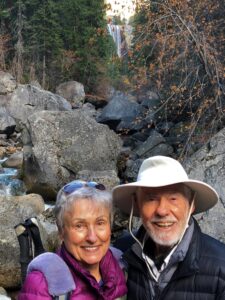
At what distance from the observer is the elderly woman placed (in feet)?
6.29

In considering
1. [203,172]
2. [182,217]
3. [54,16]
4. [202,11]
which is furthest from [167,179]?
[54,16]

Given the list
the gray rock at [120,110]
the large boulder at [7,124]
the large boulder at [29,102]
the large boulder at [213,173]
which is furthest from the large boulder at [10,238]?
the large boulder at [29,102]

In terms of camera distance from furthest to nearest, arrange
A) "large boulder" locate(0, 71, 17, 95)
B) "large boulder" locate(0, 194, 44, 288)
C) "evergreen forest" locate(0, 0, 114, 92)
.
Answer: "evergreen forest" locate(0, 0, 114, 92) → "large boulder" locate(0, 71, 17, 95) → "large boulder" locate(0, 194, 44, 288)

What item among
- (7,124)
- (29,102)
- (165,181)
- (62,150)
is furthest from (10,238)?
(29,102)

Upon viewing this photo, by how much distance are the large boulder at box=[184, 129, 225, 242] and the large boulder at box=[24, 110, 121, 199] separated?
511 cm

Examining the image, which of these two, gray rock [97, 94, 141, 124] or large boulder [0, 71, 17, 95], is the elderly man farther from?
large boulder [0, 71, 17, 95]

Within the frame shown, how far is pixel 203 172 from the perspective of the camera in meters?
5.38

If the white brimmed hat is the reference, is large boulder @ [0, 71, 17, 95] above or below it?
above

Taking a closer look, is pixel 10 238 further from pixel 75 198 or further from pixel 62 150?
pixel 75 198

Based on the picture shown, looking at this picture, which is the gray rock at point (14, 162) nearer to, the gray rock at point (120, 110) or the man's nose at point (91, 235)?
the gray rock at point (120, 110)

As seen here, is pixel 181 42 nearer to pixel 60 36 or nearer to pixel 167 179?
pixel 167 179

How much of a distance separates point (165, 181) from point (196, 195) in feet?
0.80

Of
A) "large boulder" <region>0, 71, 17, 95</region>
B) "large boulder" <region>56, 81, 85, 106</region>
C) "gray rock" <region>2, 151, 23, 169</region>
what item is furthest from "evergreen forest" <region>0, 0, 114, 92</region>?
"gray rock" <region>2, 151, 23, 169</region>

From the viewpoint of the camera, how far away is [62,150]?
418 inches
